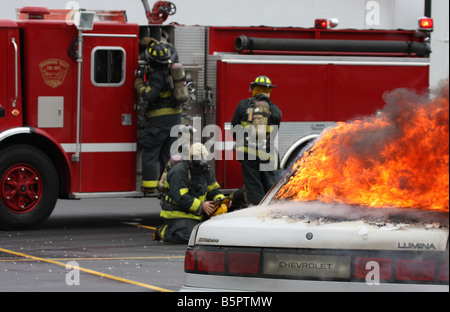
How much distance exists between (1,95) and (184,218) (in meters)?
2.62

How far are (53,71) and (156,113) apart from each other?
1353 millimetres

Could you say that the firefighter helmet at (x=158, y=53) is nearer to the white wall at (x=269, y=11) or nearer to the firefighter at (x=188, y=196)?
the firefighter at (x=188, y=196)

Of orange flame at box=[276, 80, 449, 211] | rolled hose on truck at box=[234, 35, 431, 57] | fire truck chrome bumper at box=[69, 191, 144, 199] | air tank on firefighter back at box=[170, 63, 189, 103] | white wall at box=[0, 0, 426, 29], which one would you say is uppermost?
white wall at box=[0, 0, 426, 29]

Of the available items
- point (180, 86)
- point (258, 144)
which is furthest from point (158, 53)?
point (258, 144)

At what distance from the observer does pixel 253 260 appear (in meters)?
5.33

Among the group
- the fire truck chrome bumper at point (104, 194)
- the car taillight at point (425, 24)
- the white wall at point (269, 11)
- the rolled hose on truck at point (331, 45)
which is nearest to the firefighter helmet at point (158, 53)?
the rolled hose on truck at point (331, 45)

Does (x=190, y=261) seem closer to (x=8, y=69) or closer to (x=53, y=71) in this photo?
(x=8, y=69)

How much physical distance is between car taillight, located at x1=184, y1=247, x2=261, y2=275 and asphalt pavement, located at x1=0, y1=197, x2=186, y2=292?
267 centimetres

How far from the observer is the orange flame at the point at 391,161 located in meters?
5.30

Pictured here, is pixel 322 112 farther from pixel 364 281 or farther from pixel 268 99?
pixel 364 281

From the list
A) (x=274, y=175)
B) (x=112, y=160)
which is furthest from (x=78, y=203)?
(x=274, y=175)

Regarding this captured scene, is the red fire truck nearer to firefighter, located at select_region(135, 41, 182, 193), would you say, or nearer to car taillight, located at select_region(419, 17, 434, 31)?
firefighter, located at select_region(135, 41, 182, 193)

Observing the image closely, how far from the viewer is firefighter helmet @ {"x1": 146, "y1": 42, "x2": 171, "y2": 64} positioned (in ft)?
39.2

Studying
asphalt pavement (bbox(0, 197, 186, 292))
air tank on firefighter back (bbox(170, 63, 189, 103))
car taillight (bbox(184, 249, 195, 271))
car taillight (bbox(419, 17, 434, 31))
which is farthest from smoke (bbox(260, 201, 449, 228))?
car taillight (bbox(419, 17, 434, 31))
